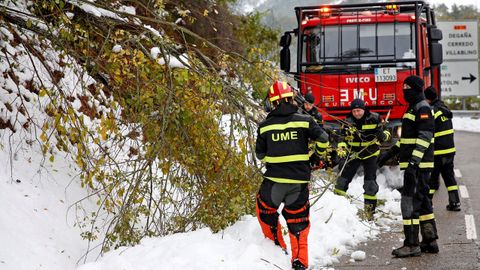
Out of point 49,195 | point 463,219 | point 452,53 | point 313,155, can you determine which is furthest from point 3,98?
point 452,53

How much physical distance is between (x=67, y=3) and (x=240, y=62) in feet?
6.68

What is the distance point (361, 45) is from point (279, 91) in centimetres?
622

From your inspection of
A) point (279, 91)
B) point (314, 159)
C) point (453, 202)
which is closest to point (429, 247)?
point (314, 159)

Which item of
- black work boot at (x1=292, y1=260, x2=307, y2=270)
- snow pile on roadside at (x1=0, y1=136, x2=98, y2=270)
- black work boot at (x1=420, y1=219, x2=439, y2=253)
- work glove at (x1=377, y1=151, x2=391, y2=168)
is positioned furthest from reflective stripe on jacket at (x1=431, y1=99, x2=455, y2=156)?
snow pile on roadside at (x1=0, y1=136, x2=98, y2=270)

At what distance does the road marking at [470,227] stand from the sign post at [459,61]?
60.9 ft

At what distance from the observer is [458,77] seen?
27484 mm

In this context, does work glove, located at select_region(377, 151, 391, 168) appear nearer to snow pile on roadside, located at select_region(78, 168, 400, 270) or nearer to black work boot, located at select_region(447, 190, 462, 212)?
snow pile on roadside, located at select_region(78, 168, 400, 270)

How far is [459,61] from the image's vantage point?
27.5m

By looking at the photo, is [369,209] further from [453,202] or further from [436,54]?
[436,54]

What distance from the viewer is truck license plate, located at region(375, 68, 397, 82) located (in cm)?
1235

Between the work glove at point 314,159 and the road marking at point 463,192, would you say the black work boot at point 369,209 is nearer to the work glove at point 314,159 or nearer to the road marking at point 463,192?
the work glove at point 314,159

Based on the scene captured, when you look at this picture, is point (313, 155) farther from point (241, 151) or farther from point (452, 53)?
point (452, 53)

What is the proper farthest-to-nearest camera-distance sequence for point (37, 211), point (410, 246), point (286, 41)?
point (286, 41)
point (37, 211)
point (410, 246)

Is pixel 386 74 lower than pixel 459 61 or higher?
lower
